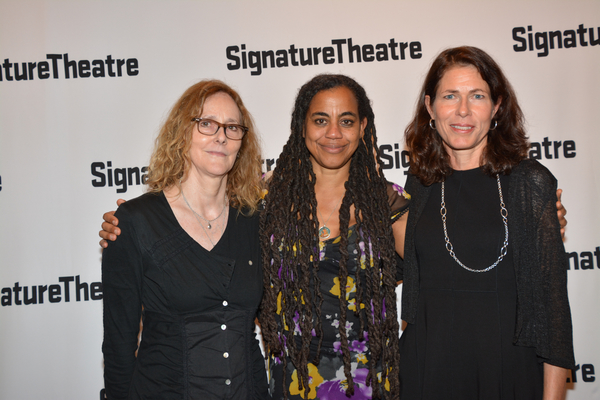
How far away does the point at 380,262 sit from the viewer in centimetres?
181

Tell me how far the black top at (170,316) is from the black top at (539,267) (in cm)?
105

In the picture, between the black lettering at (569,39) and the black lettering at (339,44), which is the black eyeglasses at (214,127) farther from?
the black lettering at (569,39)

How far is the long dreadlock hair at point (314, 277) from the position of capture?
174 cm

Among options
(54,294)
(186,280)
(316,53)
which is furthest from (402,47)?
(54,294)

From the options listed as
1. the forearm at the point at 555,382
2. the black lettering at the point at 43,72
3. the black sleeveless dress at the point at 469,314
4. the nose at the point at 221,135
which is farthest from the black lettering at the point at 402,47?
the black lettering at the point at 43,72

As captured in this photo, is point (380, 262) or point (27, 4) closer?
point (380, 262)

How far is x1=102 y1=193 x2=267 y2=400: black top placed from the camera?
1.50 m

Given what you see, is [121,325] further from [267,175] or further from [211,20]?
[211,20]

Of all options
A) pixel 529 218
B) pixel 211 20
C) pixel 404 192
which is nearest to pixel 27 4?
pixel 211 20

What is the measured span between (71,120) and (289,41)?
147cm

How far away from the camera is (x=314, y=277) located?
5.76 feet

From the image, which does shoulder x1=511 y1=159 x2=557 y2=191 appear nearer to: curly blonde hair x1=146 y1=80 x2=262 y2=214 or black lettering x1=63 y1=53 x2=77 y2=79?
curly blonde hair x1=146 y1=80 x2=262 y2=214

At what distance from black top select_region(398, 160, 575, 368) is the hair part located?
9cm

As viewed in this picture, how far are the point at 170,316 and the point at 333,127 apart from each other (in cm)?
103
